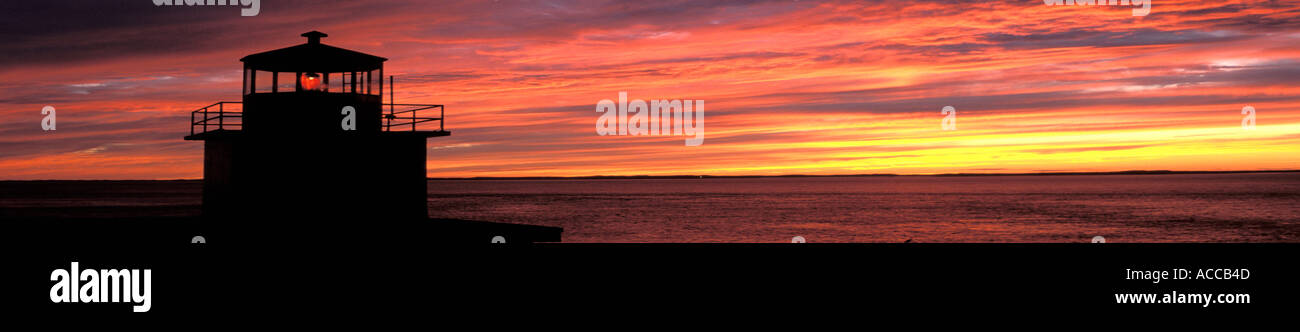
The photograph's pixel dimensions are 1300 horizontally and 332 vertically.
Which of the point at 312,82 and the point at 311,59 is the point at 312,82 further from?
the point at 311,59

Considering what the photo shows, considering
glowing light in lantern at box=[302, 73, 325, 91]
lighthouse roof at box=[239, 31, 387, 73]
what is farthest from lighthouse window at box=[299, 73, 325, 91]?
lighthouse roof at box=[239, 31, 387, 73]

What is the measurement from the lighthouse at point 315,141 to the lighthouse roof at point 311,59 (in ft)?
0.08

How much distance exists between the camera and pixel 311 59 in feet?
65.5

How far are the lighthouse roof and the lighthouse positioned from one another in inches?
0.9

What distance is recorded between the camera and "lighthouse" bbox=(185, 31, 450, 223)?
65.2 ft

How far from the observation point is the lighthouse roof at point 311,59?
1975 cm

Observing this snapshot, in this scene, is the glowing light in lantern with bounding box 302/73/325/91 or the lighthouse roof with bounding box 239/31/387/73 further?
the glowing light in lantern with bounding box 302/73/325/91

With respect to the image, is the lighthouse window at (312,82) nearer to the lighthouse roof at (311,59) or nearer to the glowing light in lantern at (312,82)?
the glowing light in lantern at (312,82)

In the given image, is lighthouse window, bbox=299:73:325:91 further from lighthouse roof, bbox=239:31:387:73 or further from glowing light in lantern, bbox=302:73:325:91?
lighthouse roof, bbox=239:31:387:73

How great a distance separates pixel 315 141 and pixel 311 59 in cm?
192

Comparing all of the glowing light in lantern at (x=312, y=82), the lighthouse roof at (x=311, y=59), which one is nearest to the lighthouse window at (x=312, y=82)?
the glowing light in lantern at (x=312, y=82)
